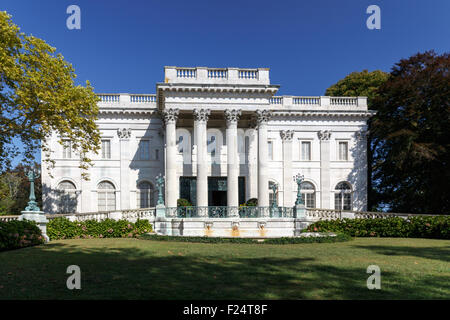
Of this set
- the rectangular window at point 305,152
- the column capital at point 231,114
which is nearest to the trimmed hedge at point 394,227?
the column capital at point 231,114

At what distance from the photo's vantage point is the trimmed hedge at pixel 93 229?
61.8 ft

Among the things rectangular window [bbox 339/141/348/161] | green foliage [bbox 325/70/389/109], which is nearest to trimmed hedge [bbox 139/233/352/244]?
rectangular window [bbox 339/141/348/161]

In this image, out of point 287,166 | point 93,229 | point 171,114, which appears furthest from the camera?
point 287,166

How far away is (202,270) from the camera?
879cm

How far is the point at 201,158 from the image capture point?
2572 centimetres

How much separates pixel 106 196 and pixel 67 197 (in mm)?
3335

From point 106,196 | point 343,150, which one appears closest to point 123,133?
point 106,196

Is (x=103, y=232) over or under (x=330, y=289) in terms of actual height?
under

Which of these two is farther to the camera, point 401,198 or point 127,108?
point 401,198

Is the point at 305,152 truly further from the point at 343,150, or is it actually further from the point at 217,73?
the point at 217,73

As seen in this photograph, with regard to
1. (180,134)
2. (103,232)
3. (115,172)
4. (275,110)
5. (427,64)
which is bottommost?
(103,232)

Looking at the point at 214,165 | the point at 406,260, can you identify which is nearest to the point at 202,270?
the point at 406,260
